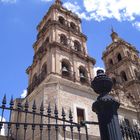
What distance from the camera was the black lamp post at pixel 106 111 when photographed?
366 cm

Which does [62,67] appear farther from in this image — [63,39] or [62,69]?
[63,39]

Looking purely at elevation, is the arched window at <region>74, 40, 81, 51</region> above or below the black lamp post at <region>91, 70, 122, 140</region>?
above

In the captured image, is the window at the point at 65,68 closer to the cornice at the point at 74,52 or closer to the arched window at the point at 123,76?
the cornice at the point at 74,52

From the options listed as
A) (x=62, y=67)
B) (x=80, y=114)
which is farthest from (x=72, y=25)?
(x=80, y=114)

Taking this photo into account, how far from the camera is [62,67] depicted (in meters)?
19.9

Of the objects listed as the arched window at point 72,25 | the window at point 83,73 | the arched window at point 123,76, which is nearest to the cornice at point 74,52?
the window at point 83,73

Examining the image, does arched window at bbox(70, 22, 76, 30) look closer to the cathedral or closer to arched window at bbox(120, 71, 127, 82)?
the cathedral

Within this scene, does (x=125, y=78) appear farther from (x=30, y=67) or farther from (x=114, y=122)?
(x=114, y=122)

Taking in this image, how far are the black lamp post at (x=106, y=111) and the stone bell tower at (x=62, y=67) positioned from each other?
440 inches

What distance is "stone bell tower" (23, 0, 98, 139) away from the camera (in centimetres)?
1603

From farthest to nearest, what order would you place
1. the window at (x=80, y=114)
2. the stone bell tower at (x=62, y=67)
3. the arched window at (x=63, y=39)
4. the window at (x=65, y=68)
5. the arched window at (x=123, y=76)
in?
1. the arched window at (x=123, y=76)
2. the arched window at (x=63, y=39)
3. the window at (x=65, y=68)
4. the stone bell tower at (x=62, y=67)
5. the window at (x=80, y=114)

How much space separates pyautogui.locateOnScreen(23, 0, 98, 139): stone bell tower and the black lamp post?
1118cm

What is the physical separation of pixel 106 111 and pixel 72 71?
16010 mm

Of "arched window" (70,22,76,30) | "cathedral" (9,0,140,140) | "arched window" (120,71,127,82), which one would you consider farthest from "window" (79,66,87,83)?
"arched window" (120,71,127,82)
